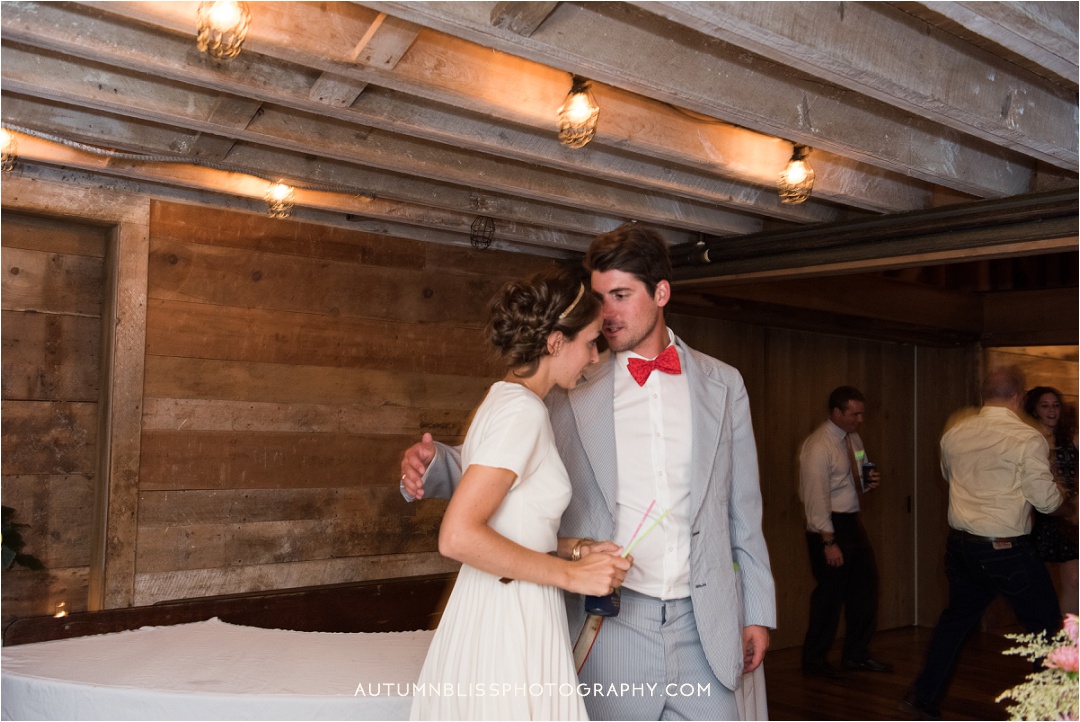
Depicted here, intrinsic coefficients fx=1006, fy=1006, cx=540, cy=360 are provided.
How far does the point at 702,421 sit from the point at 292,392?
2.64 m

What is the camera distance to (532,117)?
10.4 ft

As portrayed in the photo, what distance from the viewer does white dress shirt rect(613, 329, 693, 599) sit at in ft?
8.14

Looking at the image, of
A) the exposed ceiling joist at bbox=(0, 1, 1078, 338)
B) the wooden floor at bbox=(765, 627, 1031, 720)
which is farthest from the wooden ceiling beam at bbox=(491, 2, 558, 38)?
the wooden floor at bbox=(765, 627, 1031, 720)

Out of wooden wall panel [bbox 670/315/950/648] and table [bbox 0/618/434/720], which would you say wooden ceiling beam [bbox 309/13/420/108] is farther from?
wooden wall panel [bbox 670/315/950/648]

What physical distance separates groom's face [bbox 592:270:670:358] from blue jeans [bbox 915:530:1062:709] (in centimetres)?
283

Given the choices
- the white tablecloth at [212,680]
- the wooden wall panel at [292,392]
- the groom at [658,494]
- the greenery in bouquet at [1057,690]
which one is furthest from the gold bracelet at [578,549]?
the wooden wall panel at [292,392]

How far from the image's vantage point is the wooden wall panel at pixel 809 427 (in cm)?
671

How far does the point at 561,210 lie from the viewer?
15.3ft

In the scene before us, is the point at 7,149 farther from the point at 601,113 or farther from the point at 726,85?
the point at 726,85

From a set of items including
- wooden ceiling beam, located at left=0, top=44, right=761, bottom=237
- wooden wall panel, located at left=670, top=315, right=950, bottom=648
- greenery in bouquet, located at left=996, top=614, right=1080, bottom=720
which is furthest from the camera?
wooden wall panel, located at left=670, top=315, right=950, bottom=648

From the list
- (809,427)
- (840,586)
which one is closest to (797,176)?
(840,586)

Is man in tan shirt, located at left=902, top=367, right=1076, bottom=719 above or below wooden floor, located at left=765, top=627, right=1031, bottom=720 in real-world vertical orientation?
above

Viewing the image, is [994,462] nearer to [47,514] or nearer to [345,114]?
[345,114]

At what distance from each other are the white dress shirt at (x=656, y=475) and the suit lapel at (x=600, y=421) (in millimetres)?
48
